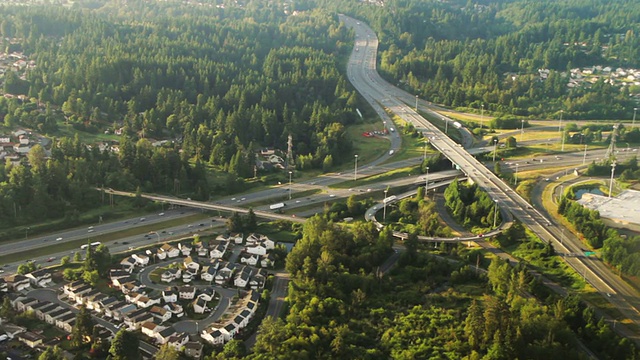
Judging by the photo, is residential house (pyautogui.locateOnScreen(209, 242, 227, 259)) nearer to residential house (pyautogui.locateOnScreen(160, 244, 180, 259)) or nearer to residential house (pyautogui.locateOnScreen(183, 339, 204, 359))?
residential house (pyautogui.locateOnScreen(160, 244, 180, 259))

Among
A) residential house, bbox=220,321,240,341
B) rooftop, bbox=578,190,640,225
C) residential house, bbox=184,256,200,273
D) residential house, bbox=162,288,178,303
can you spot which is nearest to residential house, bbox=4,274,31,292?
residential house, bbox=162,288,178,303

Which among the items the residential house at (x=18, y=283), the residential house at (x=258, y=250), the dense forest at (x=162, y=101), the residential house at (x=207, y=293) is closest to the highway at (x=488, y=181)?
the dense forest at (x=162, y=101)

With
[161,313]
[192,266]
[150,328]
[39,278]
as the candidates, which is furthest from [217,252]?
[39,278]

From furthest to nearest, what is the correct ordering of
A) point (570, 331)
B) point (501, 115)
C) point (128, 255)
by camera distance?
point (501, 115) < point (128, 255) < point (570, 331)

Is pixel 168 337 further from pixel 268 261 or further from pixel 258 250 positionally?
pixel 258 250

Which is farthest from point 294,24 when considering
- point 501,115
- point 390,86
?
point 501,115

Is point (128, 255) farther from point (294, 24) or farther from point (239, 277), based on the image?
point (294, 24)
